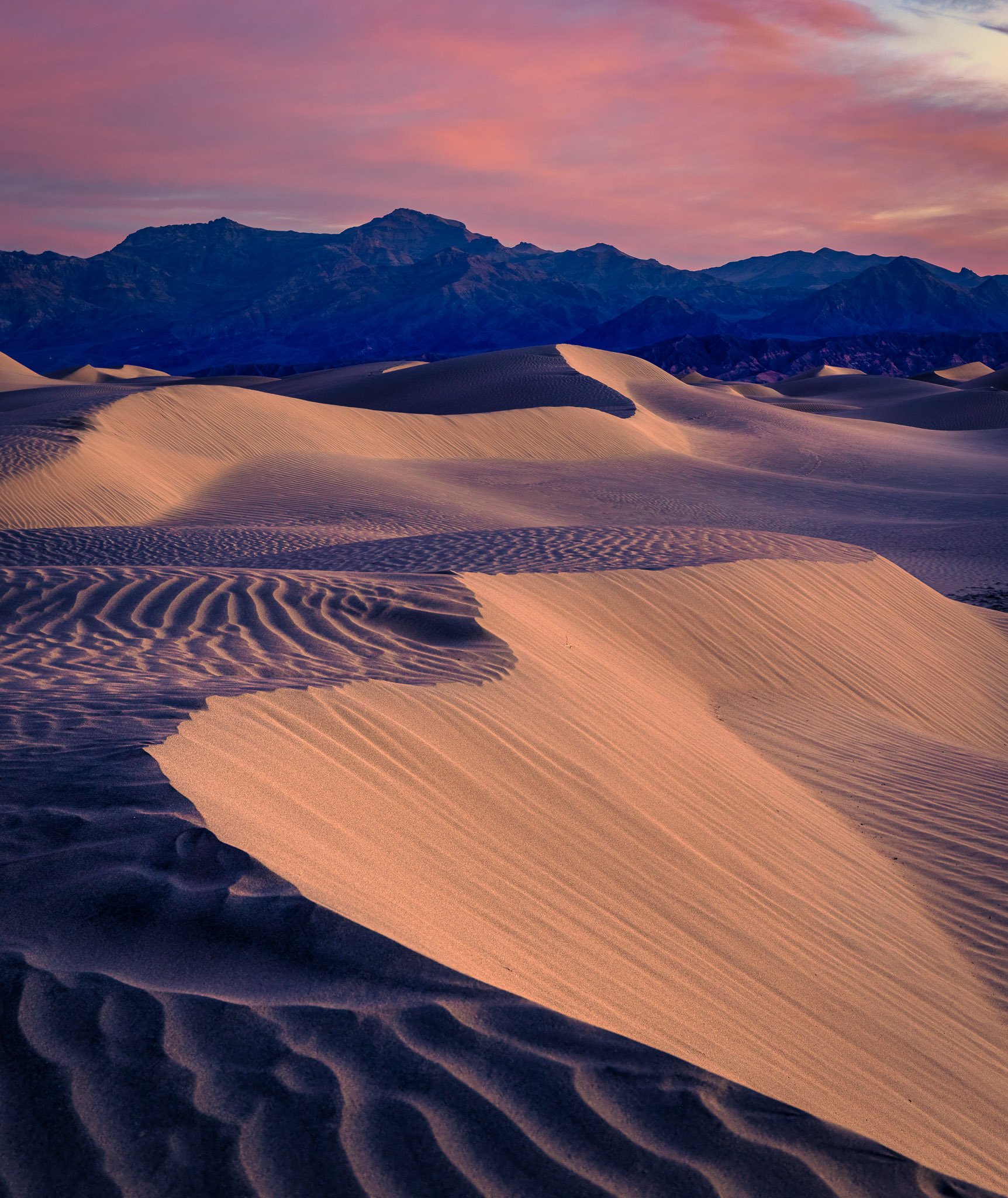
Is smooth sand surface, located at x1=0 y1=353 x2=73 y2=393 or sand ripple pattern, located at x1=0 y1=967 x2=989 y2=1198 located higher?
smooth sand surface, located at x1=0 y1=353 x2=73 y2=393

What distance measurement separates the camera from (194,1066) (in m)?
1.99

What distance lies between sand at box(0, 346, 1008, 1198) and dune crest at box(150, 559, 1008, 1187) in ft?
0.07

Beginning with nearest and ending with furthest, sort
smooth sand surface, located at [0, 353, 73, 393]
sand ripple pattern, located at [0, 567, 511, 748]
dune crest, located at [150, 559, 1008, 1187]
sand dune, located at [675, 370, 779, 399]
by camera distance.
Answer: dune crest, located at [150, 559, 1008, 1187], sand ripple pattern, located at [0, 567, 511, 748], smooth sand surface, located at [0, 353, 73, 393], sand dune, located at [675, 370, 779, 399]

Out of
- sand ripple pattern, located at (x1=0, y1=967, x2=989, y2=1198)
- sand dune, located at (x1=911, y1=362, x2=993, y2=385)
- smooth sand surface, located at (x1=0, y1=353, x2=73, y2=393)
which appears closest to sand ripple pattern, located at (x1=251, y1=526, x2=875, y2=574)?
sand ripple pattern, located at (x1=0, y1=967, x2=989, y2=1198)

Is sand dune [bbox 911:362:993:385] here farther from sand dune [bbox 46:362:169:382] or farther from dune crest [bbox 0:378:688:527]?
sand dune [bbox 46:362:169:382]

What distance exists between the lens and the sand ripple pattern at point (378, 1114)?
180cm

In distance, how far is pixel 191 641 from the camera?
650cm

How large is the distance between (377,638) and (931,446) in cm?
3506

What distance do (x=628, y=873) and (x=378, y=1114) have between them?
2.05 m

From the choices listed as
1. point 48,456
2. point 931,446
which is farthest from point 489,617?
point 931,446

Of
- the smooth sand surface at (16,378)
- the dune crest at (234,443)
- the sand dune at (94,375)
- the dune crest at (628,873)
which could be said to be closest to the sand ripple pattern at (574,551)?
the dune crest at (628,873)

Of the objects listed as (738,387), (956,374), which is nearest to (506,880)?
(738,387)

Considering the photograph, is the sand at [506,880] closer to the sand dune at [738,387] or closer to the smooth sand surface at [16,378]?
the smooth sand surface at [16,378]

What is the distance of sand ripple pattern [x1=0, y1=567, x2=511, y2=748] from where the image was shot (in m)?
4.33
